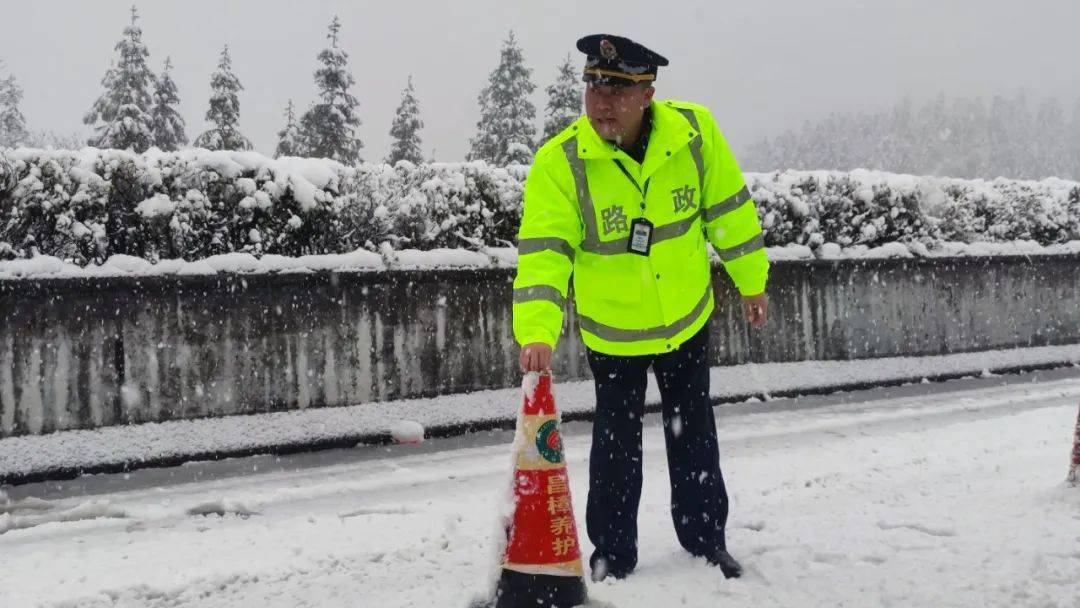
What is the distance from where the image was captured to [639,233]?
3.39 meters

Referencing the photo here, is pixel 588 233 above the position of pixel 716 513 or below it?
above

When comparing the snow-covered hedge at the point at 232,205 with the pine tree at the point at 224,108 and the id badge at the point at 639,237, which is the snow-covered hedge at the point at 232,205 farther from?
the pine tree at the point at 224,108

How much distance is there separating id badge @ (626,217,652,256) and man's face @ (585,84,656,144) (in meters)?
0.35

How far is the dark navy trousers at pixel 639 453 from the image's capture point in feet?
A: 11.6

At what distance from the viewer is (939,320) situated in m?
10.8

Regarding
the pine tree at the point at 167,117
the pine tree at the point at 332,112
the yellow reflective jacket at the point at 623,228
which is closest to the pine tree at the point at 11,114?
the pine tree at the point at 167,117

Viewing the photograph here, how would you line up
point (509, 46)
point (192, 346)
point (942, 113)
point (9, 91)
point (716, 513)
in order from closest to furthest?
1. point (716, 513)
2. point (192, 346)
3. point (509, 46)
4. point (9, 91)
5. point (942, 113)

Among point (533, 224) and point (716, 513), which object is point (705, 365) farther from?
point (533, 224)

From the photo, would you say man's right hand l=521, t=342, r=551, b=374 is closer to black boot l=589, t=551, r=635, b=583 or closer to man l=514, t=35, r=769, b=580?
man l=514, t=35, r=769, b=580

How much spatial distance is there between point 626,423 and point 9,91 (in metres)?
59.6

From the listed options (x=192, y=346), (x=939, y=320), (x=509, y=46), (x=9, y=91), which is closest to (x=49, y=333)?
(x=192, y=346)

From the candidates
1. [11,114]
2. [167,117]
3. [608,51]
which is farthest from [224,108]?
[608,51]

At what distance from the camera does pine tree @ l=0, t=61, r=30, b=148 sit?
166 feet

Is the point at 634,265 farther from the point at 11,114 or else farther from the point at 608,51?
the point at 11,114
